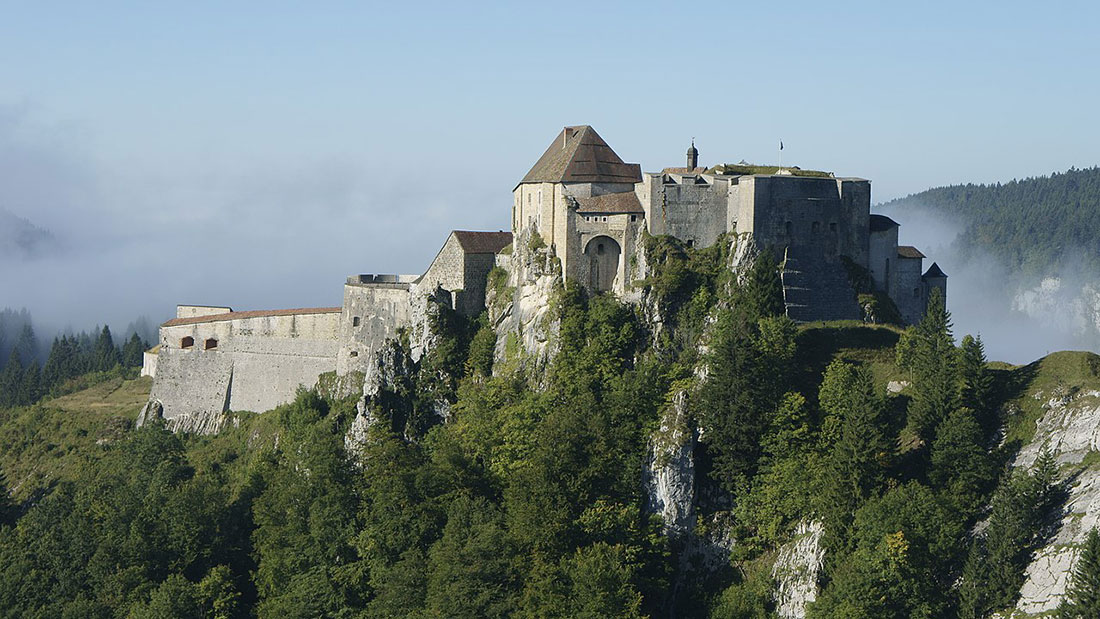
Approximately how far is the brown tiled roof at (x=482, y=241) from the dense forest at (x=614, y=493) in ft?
12.8

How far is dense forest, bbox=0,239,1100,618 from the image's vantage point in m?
55.4

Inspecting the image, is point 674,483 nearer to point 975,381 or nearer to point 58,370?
point 975,381

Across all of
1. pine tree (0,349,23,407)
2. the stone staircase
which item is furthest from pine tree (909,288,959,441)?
pine tree (0,349,23,407)

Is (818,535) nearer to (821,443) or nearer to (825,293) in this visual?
(821,443)

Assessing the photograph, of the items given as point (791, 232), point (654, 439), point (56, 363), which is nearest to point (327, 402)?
point (654, 439)

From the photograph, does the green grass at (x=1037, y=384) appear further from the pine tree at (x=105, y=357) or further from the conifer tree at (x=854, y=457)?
the pine tree at (x=105, y=357)

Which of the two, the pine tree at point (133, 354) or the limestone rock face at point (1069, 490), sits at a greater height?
the pine tree at point (133, 354)

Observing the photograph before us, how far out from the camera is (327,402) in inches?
3093

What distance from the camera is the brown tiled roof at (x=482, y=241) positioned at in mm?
75250

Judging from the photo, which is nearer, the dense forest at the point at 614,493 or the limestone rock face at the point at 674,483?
the dense forest at the point at 614,493

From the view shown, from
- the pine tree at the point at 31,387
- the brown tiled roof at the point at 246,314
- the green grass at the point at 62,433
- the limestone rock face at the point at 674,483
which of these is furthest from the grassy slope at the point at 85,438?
the limestone rock face at the point at 674,483

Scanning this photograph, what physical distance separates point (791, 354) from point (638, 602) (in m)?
13.7

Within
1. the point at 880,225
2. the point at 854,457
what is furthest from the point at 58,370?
the point at 854,457

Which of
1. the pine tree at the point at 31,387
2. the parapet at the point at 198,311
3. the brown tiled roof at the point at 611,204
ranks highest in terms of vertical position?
the brown tiled roof at the point at 611,204
